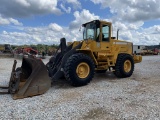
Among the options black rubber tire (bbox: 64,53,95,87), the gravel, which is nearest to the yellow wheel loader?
black rubber tire (bbox: 64,53,95,87)

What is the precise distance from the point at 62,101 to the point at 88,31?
4.30m

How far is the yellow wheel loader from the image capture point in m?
6.61

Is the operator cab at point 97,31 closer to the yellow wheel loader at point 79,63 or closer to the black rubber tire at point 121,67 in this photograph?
the yellow wheel loader at point 79,63

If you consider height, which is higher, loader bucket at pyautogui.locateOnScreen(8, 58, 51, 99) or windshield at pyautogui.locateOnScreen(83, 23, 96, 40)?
windshield at pyautogui.locateOnScreen(83, 23, 96, 40)

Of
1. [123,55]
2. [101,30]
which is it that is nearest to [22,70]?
[101,30]

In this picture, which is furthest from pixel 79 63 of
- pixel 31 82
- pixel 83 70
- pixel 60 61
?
pixel 31 82

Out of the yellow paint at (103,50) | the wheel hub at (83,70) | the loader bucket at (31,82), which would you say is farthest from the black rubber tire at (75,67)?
the loader bucket at (31,82)

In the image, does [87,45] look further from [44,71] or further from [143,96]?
[143,96]

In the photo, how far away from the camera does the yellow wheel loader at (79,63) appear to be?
6613mm

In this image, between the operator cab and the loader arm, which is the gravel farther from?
the operator cab

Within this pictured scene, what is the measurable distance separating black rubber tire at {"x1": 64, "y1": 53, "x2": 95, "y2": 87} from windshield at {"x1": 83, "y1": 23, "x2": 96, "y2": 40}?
141 centimetres

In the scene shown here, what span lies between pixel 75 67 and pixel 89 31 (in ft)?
7.95

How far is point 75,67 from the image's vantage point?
24.6 ft

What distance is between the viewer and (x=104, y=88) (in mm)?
7512
